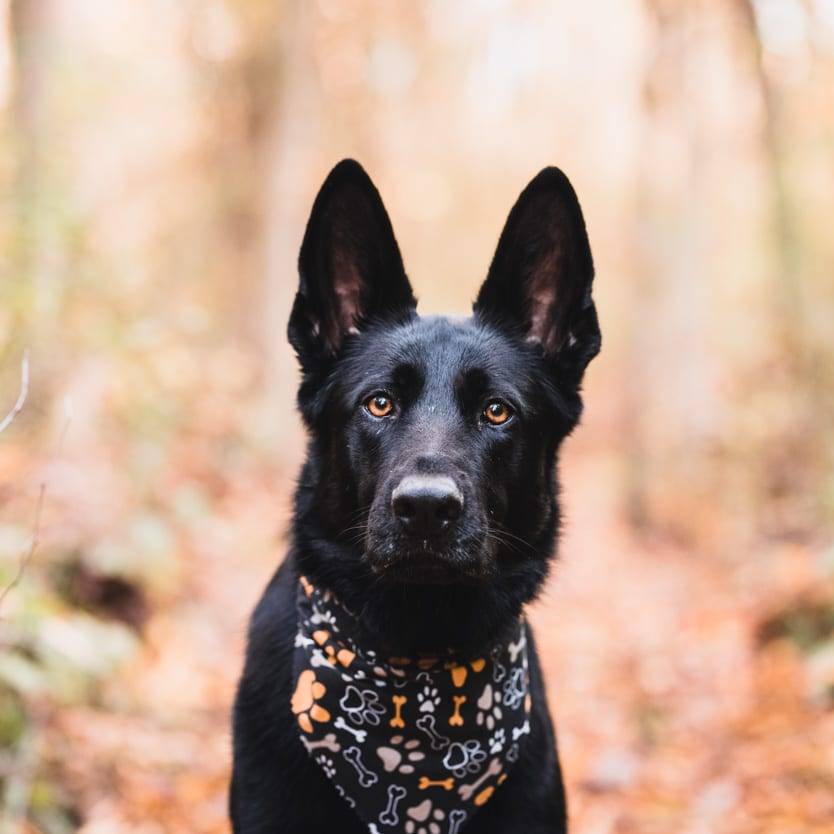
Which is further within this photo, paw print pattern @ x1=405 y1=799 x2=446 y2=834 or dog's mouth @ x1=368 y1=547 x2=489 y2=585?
paw print pattern @ x1=405 y1=799 x2=446 y2=834

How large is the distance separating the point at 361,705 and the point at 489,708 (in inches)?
15.3

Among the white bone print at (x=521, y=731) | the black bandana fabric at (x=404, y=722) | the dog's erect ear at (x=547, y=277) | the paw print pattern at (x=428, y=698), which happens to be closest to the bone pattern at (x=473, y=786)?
the black bandana fabric at (x=404, y=722)

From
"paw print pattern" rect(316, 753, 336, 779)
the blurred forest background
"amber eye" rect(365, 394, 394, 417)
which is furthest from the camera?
the blurred forest background

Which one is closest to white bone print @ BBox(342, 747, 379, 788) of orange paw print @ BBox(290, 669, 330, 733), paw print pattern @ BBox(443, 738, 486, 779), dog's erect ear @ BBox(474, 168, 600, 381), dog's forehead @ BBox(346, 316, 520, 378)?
orange paw print @ BBox(290, 669, 330, 733)

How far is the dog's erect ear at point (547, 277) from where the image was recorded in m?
2.82

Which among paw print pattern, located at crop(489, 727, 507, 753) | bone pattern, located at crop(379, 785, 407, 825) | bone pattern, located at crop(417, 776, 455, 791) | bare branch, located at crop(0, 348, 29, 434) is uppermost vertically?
bare branch, located at crop(0, 348, 29, 434)

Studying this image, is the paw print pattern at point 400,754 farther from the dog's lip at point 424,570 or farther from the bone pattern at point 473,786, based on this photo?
the dog's lip at point 424,570

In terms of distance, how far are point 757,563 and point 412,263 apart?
1310 centimetres

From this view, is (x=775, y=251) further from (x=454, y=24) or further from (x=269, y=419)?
(x=454, y=24)

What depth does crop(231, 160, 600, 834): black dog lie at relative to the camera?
2.52 meters

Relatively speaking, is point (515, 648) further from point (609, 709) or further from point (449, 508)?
point (609, 709)

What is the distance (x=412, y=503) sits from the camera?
7.69 ft

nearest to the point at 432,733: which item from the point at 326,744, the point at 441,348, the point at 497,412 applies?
the point at 326,744

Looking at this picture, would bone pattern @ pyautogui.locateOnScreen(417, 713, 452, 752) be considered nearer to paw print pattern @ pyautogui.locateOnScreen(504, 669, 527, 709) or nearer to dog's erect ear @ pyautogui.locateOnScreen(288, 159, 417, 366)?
paw print pattern @ pyautogui.locateOnScreen(504, 669, 527, 709)
